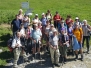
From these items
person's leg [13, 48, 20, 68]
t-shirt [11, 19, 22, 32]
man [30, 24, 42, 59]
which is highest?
t-shirt [11, 19, 22, 32]

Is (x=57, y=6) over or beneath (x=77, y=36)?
beneath

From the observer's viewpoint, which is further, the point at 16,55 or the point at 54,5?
the point at 54,5

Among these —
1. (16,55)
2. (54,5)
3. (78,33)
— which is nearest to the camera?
(16,55)

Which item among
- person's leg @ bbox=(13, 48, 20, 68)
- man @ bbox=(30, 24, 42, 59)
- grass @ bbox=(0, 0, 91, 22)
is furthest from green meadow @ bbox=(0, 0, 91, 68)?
person's leg @ bbox=(13, 48, 20, 68)

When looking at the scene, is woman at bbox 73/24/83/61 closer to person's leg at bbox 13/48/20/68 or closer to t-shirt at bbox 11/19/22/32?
person's leg at bbox 13/48/20/68

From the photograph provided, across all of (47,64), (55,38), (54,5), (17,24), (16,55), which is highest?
(17,24)

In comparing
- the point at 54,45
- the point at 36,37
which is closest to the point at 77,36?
the point at 54,45

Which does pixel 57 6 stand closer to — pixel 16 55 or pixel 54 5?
pixel 54 5

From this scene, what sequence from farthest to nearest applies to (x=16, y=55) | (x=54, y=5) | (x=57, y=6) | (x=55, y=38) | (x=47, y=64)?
(x=54, y=5) → (x=57, y=6) → (x=47, y=64) → (x=16, y=55) → (x=55, y=38)

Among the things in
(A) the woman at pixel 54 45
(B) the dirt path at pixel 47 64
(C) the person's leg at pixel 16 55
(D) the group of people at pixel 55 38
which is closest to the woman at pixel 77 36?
(D) the group of people at pixel 55 38

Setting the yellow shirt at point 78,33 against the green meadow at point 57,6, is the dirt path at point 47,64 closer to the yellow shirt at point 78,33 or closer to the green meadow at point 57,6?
the yellow shirt at point 78,33

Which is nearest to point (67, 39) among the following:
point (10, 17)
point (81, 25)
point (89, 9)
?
point (81, 25)

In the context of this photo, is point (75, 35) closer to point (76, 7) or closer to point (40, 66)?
point (40, 66)

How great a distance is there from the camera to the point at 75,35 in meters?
18.0
